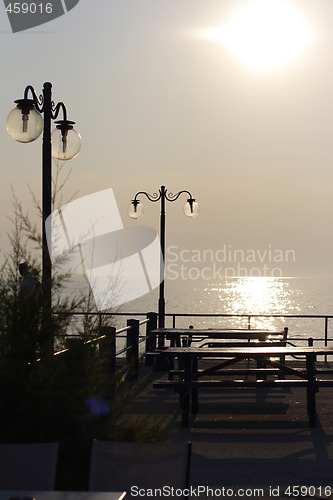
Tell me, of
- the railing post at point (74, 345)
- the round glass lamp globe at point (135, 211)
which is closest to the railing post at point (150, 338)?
the round glass lamp globe at point (135, 211)

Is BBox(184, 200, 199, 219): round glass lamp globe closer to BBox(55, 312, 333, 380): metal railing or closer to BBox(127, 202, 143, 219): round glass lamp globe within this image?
BBox(127, 202, 143, 219): round glass lamp globe

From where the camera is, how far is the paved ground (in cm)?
523

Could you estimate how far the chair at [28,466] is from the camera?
3.41 m

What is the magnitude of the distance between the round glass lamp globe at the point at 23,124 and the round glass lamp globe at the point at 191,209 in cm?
1043

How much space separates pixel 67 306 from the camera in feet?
16.5

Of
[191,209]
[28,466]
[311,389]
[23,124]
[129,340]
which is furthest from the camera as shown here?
[191,209]

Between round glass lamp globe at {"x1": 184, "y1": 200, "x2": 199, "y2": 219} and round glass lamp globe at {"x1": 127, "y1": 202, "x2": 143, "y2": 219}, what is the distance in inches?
57.5

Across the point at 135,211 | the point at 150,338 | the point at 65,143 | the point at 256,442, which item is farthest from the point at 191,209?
the point at 256,442

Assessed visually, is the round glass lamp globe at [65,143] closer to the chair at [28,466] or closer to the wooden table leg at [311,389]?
the wooden table leg at [311,389]

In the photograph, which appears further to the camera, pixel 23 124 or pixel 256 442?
pixel 23 124

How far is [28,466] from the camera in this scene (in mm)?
3424

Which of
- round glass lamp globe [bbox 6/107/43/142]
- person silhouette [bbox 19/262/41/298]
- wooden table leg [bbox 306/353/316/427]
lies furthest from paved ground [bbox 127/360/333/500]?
round glass lamp globe [bbox 6/107/43/142]

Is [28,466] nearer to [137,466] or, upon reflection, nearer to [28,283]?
[137,466]

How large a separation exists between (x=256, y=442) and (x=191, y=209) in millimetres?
11472
